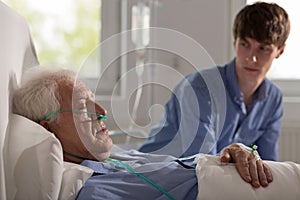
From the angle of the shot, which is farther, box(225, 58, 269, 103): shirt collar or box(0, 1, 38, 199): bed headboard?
box(225, 58, 269, 103): shirt collar

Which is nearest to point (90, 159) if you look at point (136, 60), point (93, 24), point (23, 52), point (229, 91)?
point (23, 52)

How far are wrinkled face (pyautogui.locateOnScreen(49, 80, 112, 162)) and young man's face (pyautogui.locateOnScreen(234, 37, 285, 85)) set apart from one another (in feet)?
3.40

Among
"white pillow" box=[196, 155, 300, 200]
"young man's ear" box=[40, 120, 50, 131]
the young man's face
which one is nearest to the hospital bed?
"white pillow" box=[196, 155, 300, 200]

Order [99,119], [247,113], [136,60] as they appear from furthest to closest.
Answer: [136,60]
[247,113]
[99,119]

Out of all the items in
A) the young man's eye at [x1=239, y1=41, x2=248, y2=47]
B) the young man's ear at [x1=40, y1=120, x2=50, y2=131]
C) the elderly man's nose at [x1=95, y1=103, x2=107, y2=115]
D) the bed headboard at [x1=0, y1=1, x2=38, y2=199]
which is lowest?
the young man's ear at [x1=40, y1=120, x2=50, y2=131]

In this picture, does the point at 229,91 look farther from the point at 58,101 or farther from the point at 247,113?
the point at 58,101

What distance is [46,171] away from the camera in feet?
4.64

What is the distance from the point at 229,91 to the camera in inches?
103

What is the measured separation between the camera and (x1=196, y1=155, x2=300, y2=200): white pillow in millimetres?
1370

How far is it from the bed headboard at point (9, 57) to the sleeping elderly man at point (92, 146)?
0.19ft

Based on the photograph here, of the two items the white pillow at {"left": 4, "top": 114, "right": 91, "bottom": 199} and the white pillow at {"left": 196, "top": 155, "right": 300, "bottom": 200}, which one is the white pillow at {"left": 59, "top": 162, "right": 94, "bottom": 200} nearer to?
the white pillow at {"left": 4, "top": 114, "right": 91, "bottom": 199}

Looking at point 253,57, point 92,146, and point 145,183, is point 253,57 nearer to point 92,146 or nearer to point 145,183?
point 92,146

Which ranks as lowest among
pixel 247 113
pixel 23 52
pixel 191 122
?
pixel 247 113

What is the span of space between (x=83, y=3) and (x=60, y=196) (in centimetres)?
234
